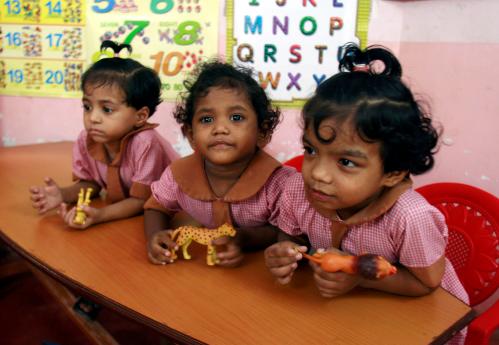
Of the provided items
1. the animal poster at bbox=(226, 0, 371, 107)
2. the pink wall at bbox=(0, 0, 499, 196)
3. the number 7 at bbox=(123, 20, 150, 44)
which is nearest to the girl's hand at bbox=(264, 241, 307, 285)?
the pink wall at bbox=(0, 0, 499, 196)

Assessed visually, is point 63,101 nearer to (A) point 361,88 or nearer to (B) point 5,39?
(B) point 5,39

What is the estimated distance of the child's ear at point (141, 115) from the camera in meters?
1.35

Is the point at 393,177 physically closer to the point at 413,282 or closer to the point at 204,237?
the point at 413,282

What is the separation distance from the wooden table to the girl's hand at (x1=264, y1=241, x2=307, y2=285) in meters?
0.03

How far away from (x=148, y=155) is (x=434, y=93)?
45.9 inches

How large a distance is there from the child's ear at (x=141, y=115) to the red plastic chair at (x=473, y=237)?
915mm

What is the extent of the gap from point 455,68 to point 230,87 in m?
1.09

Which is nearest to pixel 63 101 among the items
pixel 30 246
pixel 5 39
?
pixel 5 39

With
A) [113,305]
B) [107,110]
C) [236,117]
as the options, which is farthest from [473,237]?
[107,110]

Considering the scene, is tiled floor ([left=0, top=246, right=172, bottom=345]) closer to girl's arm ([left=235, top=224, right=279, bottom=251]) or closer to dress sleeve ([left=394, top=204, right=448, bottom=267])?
girl's arm ([left=235, top=224, right=279, bottom=251])

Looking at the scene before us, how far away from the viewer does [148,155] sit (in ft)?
4.33

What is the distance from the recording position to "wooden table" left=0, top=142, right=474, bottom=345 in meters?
0.70

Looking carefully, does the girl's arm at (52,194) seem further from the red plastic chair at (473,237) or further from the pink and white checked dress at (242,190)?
the red plastic chair at (473,237)

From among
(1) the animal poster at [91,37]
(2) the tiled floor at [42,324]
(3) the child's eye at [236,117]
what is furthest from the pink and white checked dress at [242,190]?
(1) the animal poster at [91,37]
